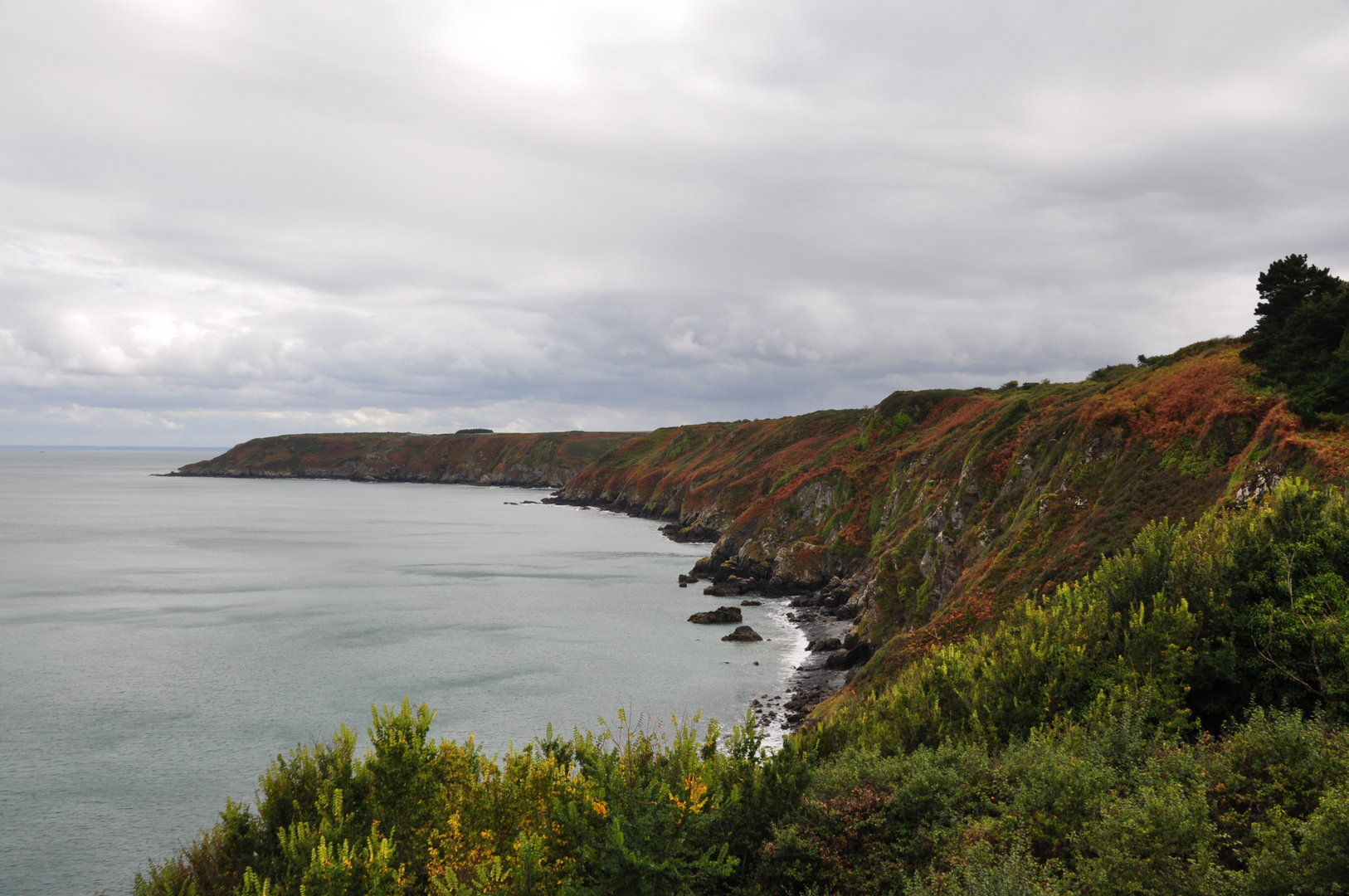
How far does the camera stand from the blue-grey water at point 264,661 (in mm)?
32312

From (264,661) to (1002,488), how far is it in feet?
198

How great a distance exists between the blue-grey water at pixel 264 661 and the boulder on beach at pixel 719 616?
154cm

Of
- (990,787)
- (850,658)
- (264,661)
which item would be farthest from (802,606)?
(990,787)

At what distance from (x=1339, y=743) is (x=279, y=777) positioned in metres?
26.7

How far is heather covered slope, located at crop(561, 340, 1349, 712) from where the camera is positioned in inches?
1554

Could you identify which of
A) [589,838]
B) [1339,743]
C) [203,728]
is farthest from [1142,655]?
[203,728]

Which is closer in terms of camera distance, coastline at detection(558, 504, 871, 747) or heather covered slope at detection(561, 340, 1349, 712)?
heather covered slope at detection(561, 340, 1349, 712)

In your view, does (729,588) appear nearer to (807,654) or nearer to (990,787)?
(807,654)

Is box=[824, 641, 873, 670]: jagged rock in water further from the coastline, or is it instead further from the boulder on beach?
the boulder on beach

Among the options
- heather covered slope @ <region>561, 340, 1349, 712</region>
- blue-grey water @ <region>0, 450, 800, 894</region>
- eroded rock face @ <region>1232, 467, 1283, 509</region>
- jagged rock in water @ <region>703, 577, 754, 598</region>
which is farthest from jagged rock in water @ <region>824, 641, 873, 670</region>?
jagged rock in water @ <region>703, 577, 754, 598</region>

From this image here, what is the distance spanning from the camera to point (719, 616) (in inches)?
2692

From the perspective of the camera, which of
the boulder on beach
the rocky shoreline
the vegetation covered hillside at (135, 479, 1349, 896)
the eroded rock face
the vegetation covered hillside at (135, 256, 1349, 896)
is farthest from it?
the boulder on beach

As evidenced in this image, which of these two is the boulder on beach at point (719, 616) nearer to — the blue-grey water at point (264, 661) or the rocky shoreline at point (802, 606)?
the rocky shoreline at point (802, 606)

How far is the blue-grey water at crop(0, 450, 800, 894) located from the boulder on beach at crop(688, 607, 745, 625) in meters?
1.54
